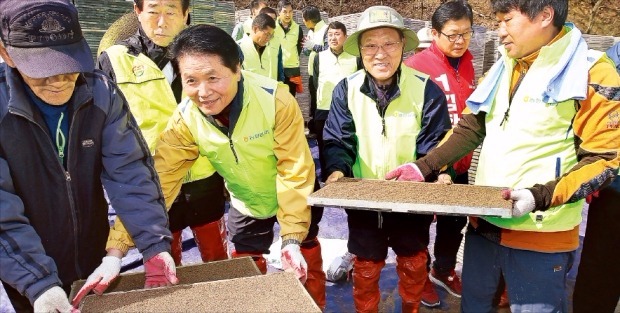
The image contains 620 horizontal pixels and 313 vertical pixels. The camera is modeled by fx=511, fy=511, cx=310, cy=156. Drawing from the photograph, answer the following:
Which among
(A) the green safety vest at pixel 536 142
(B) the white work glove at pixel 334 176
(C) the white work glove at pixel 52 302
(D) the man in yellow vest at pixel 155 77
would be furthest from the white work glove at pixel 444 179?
(C) the white work glove at pixel 52 302

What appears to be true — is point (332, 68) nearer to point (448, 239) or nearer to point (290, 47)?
point (290, 47)

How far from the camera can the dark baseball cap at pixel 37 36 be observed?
148cm

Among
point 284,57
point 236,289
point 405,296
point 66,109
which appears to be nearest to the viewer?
point 236,289

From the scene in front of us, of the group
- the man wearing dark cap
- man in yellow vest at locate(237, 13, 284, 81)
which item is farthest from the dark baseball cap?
man in yellow vest at locate(237, 13, 284, 81)

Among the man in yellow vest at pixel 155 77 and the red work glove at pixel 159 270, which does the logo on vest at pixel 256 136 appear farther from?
the red work glove at pixel 159 270

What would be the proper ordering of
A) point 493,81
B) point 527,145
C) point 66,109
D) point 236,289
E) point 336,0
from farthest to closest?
point 336,0, point 493,81, point 527,145, point 66,109, point 236,289

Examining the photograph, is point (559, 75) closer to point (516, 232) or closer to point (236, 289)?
point (516, 232)

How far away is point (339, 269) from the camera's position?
337cm

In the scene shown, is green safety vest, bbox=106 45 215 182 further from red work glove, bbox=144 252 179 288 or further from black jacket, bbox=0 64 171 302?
red work glove, bbox=144 252 179 288

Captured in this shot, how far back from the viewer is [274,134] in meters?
2.20

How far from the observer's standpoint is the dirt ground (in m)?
16.9

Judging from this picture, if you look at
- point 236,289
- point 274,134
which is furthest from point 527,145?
A: point 236,289

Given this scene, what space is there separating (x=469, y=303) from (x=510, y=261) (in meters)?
0.30

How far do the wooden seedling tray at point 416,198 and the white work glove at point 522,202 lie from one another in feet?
0.12
